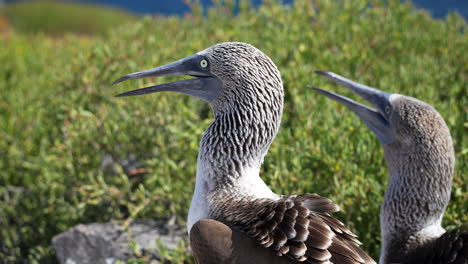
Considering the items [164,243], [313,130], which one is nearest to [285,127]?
[313,130]

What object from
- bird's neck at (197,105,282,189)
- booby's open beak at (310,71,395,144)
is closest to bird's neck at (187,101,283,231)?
bird's neck at (197,105,282,189)

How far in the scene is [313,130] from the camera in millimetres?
4504

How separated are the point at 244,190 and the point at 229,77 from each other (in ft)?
2.09

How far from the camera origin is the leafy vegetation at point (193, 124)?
4.16 metres

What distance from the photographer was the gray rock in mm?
4172

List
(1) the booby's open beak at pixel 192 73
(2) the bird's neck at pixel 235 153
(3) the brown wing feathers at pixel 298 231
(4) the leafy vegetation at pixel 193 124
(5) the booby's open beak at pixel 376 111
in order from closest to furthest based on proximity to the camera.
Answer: (3) the brown wing feathers at pixel 298 231
(2) the bird's neck at pixel 235 153
(1) the booby's open beak at pixel 192 73
(5) the booby's open beak at pixel 376 111
(4) the leafy vegetation at pixel 193 124

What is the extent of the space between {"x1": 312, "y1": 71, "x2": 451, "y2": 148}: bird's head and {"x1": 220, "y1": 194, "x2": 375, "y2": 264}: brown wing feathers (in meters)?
0.98

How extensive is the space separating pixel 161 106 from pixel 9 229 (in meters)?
1.85

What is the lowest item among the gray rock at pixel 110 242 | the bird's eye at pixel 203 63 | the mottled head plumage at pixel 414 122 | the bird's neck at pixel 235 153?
the gray rock at pixel 110 242

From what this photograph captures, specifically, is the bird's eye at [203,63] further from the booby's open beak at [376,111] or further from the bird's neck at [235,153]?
the booby's open beak at [376,111]

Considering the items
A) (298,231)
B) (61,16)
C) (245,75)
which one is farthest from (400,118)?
(61,16)

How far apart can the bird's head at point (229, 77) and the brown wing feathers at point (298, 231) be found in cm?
61

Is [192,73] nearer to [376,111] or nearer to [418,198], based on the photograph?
[376,111]

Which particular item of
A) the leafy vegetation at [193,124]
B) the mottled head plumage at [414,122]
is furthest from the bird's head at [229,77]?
the leafy vegetation at [193,124]
